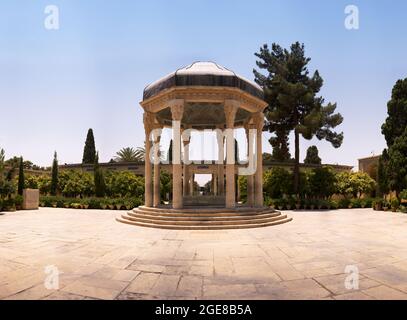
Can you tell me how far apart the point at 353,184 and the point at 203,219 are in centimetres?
2213

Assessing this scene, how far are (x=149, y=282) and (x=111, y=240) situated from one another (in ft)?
17.0

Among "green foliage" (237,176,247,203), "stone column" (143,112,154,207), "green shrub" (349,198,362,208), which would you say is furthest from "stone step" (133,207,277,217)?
"green shrub" (349,198,362,208)

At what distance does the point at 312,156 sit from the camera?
6494 centimetres

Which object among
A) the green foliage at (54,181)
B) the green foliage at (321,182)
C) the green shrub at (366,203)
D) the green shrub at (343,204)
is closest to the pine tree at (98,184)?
the green foliage at (54,181)

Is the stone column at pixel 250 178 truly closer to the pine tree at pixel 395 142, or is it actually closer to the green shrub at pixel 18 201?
the pine tree at pixel 395 142

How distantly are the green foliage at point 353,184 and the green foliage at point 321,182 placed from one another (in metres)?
1.60

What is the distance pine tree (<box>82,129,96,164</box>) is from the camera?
189 ft

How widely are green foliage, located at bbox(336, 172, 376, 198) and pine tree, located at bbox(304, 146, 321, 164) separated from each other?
34.5 meters

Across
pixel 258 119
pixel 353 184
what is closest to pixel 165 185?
pixel 258 119

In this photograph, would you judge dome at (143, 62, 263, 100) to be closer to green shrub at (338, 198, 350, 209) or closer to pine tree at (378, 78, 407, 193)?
green shrub at (338, 198, 350, 209)
